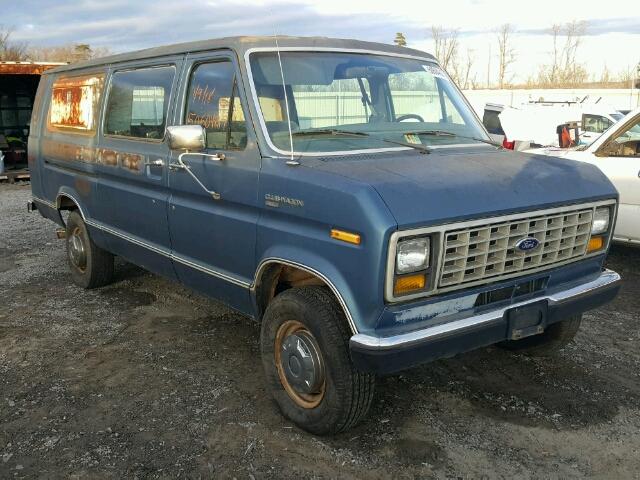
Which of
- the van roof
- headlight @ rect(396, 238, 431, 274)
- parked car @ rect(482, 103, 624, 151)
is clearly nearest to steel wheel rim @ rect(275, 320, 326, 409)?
headlight @ rect(396, 238, 431, 274)

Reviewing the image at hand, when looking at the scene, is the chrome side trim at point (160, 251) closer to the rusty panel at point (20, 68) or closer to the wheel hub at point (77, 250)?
the wheel hub at point (77, 250)

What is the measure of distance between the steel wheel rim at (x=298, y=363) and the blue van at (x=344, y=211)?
1 cm

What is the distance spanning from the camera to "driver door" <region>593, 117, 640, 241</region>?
6375mm

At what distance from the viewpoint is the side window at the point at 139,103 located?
4.62m

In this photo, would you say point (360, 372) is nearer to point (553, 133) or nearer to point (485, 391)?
point (485, 391)

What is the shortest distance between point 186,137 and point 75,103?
2.77 metres

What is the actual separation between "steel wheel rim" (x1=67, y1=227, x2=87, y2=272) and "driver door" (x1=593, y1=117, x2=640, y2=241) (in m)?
5.27

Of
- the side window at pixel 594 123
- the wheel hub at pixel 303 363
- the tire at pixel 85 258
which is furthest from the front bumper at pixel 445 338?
the side window at pixel 594 123

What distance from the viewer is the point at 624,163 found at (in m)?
6.53

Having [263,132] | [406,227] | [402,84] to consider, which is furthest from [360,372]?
[402,84]

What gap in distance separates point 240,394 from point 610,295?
7.72 ft

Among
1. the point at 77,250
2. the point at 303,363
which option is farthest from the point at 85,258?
the point at 303,363

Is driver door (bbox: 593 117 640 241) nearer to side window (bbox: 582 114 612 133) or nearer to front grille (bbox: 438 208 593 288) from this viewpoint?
front grille (bbox: 438 208 593 288)

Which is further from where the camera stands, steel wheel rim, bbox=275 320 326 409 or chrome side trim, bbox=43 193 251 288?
chrome side trim, bbox=43 193 251 288
